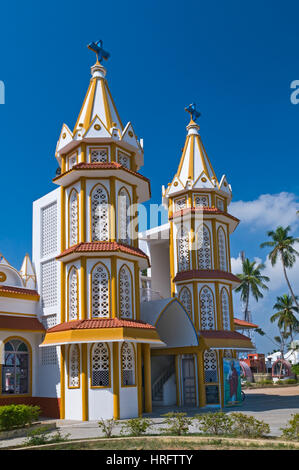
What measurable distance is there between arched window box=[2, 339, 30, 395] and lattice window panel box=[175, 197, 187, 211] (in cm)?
971

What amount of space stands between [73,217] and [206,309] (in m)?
7.48

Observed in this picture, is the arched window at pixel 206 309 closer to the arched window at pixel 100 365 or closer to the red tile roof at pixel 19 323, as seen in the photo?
the arched window at pixel 100 365

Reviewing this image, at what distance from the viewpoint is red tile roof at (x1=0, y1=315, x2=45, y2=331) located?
19405mm

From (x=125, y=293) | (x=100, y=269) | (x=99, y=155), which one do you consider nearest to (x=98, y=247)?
(x=100, y=269)

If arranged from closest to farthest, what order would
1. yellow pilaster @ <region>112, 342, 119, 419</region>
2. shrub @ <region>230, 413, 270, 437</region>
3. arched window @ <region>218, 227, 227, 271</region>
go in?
shrub @ <region>230, 413, 270, 437</region>
yellow pilaster @ <region>112, 342, 119, 419</region>
arched window @ <region>218, 227, 227, 271</region>

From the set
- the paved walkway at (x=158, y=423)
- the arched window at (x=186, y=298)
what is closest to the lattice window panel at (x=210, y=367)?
the paved walkway at (x=158, y=423)

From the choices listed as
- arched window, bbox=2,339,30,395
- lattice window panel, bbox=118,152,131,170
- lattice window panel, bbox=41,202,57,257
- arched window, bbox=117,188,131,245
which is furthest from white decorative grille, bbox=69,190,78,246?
arched window, bbox=2,339,30,395

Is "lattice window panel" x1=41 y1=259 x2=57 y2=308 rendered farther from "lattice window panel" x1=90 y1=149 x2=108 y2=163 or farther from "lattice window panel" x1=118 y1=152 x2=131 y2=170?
"lattice window panel" x1=118 y1=152 x2=131 y2=170

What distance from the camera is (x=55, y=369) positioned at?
1947 centimetres

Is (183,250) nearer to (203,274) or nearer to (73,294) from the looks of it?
(203,274)

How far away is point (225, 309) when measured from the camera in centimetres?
2300

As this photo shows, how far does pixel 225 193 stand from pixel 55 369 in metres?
11.7
